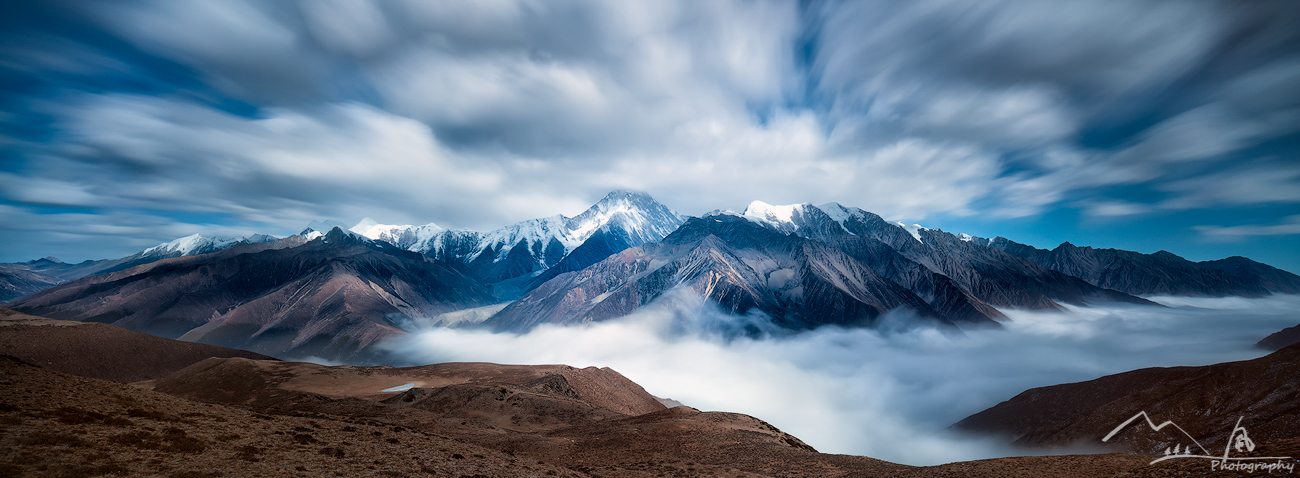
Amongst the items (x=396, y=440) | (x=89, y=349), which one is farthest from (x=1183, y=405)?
(x=89, y=349)

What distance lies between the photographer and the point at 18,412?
760 inches

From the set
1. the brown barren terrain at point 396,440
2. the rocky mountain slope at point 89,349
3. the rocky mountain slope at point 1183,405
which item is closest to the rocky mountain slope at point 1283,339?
the rocky mountain slope at point 1183,405

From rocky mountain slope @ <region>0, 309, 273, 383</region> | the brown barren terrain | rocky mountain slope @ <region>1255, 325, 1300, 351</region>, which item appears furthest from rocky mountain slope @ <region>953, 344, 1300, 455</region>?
rocky mountain slope @ <region>0, 309, 273, 383</region>

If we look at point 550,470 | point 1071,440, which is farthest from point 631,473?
point 1071,440

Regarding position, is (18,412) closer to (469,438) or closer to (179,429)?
(179,429)

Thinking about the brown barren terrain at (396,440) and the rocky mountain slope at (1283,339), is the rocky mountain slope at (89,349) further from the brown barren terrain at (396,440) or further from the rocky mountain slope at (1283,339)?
the rocky mountain slope at (1283,339)

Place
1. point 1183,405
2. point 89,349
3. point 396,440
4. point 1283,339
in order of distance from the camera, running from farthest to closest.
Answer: point 1283,339, point 89,349, point 1183,405, point 396,440

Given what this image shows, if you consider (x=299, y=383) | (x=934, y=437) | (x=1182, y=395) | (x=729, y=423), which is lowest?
(x=934, y=437)

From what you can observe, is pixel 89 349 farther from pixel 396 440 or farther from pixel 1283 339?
pixel 1283 339

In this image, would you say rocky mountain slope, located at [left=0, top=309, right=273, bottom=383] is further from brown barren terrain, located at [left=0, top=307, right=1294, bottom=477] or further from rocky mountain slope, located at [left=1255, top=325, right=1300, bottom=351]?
rocky mountain slope, located at [left=1255, top=325, right=1300, bottom=351]

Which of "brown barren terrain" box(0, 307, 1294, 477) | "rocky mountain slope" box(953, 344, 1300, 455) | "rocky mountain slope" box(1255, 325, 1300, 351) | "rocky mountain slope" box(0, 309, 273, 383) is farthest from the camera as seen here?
"rocky mountain slope" box(1255, 325, 1300, 351)

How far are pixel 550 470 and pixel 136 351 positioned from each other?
546ft

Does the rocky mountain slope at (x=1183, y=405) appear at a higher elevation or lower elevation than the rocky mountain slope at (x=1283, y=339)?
lower

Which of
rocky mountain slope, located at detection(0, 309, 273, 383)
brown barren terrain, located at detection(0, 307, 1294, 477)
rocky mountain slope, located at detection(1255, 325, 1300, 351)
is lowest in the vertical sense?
rocky mountain slope, located at detection(0, 309, 273, 383)
